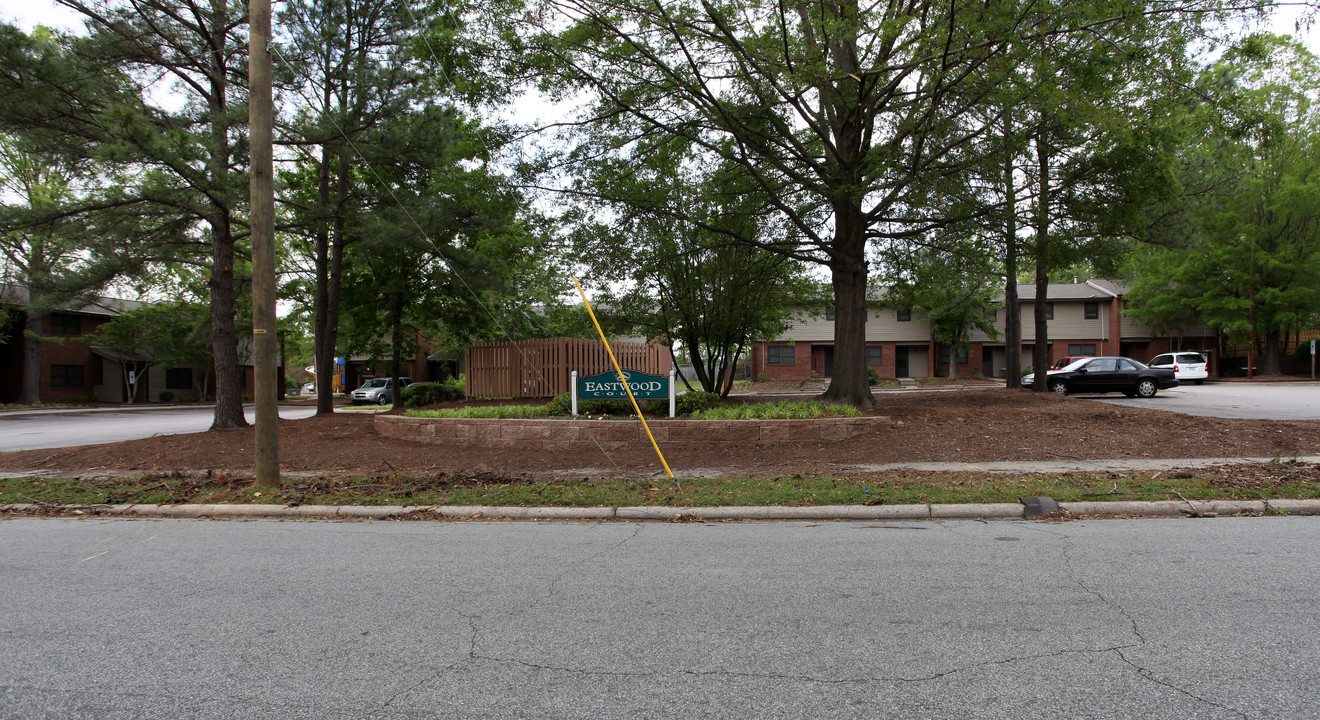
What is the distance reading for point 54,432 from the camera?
18.4 meters

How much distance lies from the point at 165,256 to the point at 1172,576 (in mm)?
18937

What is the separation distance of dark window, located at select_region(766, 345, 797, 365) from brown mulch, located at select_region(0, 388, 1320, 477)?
2515cm

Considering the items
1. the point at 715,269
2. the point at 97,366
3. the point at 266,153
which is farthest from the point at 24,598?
the point at 97,366

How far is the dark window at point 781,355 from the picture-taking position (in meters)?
38.8

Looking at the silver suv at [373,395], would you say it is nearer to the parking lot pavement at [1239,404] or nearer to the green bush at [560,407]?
the green bush at [560,407]

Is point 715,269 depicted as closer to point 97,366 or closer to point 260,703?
point 260,703

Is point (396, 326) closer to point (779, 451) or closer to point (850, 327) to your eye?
point (850, 327)

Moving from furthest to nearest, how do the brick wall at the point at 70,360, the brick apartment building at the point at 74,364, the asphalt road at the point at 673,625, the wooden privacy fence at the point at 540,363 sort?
the brick wall at the point at 70,360 → the brick apartment building at the point at 74,364 → the wooden privacy fence at the point at 540,363 → the asphalt road at the point at 673,625

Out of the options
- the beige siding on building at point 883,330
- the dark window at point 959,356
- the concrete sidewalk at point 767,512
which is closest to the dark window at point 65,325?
the concrete sidewalk at point 767,512

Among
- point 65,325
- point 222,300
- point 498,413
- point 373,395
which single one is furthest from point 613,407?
point 65,325

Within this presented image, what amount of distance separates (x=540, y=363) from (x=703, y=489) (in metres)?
8.52

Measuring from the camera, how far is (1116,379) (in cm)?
2161

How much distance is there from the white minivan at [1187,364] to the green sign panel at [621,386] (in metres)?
29.5

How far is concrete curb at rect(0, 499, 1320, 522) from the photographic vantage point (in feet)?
23.5
